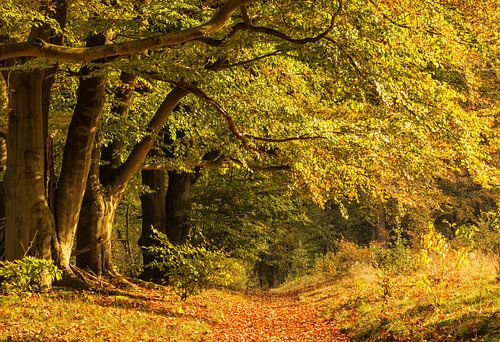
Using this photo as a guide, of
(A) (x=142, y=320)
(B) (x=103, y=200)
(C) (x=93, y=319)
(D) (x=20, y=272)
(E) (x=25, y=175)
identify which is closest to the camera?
(D) (x=20, y=272)

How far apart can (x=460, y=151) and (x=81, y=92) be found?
25.2ft

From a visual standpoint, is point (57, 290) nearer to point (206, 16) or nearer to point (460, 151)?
point (206, 16)

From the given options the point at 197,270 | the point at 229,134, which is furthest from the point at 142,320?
the point at 229,134

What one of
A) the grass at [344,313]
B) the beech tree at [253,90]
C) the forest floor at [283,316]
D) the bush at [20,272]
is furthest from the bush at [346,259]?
the bush at [20,272]

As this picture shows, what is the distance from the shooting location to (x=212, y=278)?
43.4 feet

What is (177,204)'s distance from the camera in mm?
20812

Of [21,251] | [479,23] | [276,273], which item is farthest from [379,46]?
[276,273]

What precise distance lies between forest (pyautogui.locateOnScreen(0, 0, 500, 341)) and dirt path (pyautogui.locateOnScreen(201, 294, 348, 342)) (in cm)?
10

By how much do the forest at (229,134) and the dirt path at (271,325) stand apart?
100 millimetres

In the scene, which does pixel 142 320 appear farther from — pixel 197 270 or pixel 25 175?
pixel 25 175

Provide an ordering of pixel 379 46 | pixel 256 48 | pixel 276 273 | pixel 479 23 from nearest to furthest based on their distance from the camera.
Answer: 1. pixel 379 46
2. pixel 479 23
3. pixel 256 48
4. pixel 276 273

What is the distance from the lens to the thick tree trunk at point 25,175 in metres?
11.2

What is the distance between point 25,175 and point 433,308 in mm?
7810

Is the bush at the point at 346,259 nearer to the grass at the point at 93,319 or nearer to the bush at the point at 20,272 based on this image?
the grass at the point at 93,319
